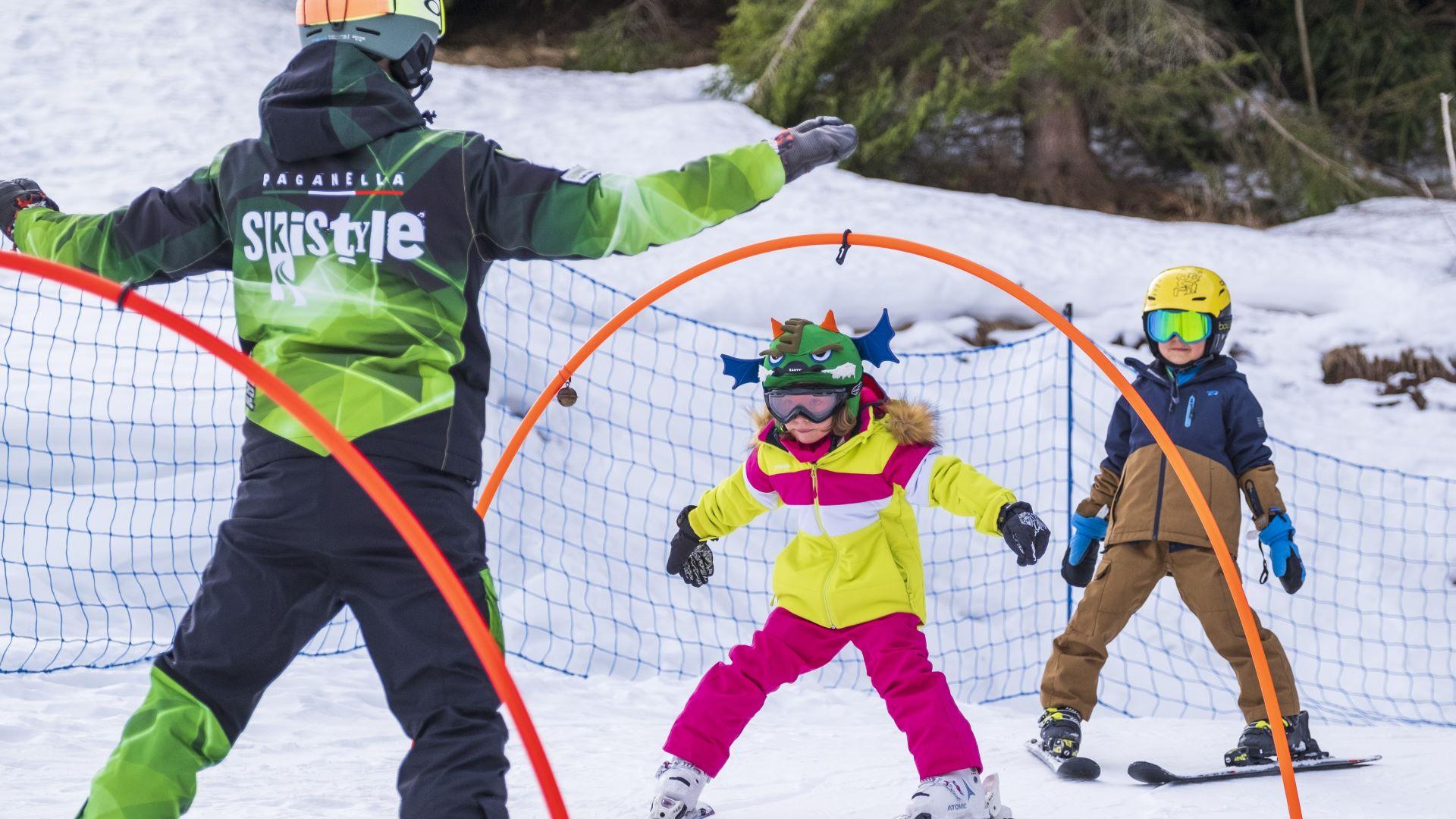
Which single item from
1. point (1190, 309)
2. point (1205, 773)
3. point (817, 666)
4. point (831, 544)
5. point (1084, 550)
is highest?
point (1190, 309)

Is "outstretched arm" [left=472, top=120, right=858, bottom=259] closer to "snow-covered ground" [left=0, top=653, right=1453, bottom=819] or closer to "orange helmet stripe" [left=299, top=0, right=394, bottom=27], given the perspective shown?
"orange helmet stripe" [left=299, top=0, right=394, bottom=27]

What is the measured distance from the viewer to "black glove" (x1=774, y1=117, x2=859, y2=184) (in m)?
2.35

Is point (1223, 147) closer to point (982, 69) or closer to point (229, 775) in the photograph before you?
point (982, 69)

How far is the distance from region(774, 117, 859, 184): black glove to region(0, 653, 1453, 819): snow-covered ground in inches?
73.7

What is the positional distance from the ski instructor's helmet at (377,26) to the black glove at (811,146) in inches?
26.3

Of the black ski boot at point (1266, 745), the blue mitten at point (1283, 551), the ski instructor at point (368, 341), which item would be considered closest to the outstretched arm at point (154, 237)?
the ski instructor at point (368, 341)

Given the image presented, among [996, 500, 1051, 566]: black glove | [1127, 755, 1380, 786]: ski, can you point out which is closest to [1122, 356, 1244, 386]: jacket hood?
[996, 500, 1051, 566]: black glove

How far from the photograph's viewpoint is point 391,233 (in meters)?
2.21

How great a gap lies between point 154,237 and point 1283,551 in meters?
3.06

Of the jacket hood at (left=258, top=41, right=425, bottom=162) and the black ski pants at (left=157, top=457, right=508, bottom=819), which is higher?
the jacket hood at (left=258, top=41, right=425, bottom=162)

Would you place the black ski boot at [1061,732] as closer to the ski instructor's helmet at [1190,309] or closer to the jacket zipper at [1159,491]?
the jacket zipper at [1159,491]

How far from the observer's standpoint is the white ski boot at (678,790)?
131 inches

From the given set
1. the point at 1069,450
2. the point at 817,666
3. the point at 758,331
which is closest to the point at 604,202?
the point at 817,666

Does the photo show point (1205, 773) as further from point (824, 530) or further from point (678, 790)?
point (678, 790)
